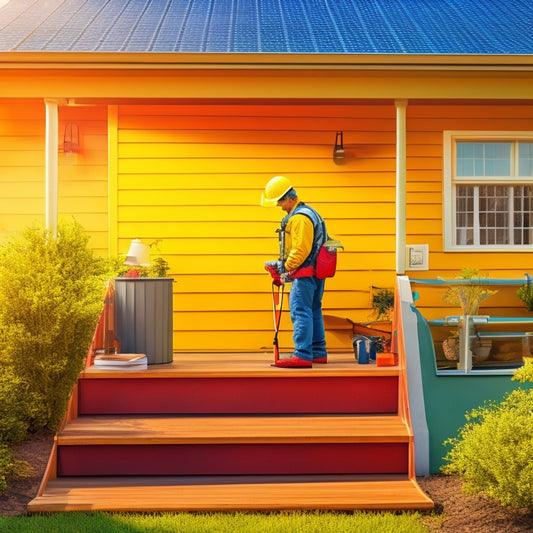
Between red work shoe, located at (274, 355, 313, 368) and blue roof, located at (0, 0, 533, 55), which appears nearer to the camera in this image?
red work shoe, located at (274, 355, 313, 368)

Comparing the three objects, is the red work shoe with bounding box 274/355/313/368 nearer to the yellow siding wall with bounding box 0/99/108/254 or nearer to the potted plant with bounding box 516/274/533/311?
the potted plant with bounding box 516/274/533/311

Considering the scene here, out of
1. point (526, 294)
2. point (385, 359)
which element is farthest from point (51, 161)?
point (526, 294)

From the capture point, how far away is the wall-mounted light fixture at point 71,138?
9234mm

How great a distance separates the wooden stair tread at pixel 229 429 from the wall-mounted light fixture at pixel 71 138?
3840mm

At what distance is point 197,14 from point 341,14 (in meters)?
1.82

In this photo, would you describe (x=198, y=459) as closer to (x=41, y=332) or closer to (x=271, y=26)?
(x=41, y=332)

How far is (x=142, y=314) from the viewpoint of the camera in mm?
7152

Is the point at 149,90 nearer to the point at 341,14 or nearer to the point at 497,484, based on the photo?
the point at 341,14

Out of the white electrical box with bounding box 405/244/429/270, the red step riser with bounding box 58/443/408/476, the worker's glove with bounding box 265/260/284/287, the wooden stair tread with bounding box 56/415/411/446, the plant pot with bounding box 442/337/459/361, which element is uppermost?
the white electrical box with bounding box 405/244/429/270

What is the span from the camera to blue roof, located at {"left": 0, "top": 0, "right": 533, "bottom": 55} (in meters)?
8.20

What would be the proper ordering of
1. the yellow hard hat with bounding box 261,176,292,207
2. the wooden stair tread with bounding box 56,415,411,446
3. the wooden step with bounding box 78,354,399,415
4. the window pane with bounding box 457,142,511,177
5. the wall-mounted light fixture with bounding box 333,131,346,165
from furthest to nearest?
the window pane with bounding box 457,142,511,177 < the wall-mounted light fixture with bounding box 333,131,346,165 < the yellow hard hat with bounding box 261,176,292,207 < the wooden step with bounding box 78,354,399,415 < the wooden stair tread with bounding box 56,415,411,446

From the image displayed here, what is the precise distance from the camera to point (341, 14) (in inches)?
406

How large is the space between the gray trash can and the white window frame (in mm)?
3505

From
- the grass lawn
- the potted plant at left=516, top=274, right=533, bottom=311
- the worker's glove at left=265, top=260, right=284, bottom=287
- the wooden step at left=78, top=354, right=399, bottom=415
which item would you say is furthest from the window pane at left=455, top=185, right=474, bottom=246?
the grass lawn
